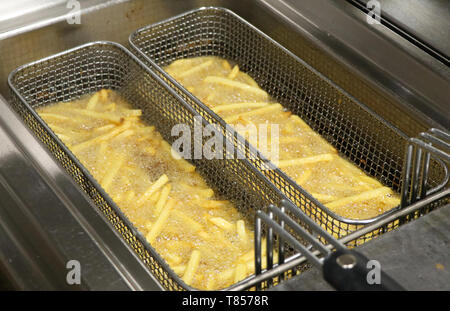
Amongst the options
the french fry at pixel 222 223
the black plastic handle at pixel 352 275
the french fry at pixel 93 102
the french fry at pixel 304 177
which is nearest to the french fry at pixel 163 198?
the french fry at pixel 222 223

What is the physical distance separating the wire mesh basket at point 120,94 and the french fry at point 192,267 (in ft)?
0.28

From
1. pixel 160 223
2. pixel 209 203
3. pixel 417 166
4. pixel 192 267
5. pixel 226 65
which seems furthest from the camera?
pixel 226 65

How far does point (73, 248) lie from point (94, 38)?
113 cm

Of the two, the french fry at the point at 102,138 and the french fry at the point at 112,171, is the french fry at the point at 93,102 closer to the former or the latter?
the french fry at the point at 102,138

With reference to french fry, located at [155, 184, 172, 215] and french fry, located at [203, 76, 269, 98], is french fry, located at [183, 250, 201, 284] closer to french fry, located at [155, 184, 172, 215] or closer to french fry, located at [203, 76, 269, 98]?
french fry, located at [155, 184, 172, 215]

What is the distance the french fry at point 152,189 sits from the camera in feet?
5.98

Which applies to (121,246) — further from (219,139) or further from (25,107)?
(25,107)

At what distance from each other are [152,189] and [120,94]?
560mm

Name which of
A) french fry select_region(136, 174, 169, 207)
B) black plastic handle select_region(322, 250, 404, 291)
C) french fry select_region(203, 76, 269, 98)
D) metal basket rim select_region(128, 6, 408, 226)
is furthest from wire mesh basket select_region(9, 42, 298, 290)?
black plastic handle select_region(322, 250, 404, 291)

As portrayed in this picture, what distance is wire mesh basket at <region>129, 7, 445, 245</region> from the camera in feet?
5.73

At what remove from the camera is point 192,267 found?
Answer: 1.58 m

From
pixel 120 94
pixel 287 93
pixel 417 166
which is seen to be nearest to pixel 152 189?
pixel 120 94

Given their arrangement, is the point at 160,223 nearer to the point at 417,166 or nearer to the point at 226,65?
the point at 417,166
